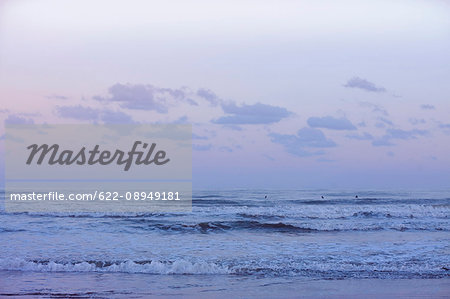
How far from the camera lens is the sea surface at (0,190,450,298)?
1153 centimetres

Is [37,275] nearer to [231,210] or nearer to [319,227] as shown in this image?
[319,227]

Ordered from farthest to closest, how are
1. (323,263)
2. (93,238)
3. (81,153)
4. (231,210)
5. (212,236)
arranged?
(231,210) → (81,153) → (212,236) → (93,238) → (323,263)

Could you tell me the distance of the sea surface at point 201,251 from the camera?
1153 cm

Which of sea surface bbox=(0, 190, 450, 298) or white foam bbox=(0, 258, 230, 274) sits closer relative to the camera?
sea surface bbox=(0, 190, 450, 298)

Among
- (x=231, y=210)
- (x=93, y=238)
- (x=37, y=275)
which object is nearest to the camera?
(x=37, y=275)

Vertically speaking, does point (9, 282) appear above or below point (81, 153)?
below

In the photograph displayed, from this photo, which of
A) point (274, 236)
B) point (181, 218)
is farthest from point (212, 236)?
point (181, 218)

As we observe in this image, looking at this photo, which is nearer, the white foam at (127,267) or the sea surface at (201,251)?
the sea surface at (201,251)

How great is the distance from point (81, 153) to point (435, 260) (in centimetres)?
2260

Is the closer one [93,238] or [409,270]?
[409,270]

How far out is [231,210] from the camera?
32.8m

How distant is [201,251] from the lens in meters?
16.5

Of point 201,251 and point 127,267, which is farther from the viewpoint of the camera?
point 201,251

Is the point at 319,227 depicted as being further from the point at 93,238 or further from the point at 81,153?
the point at 81,153
